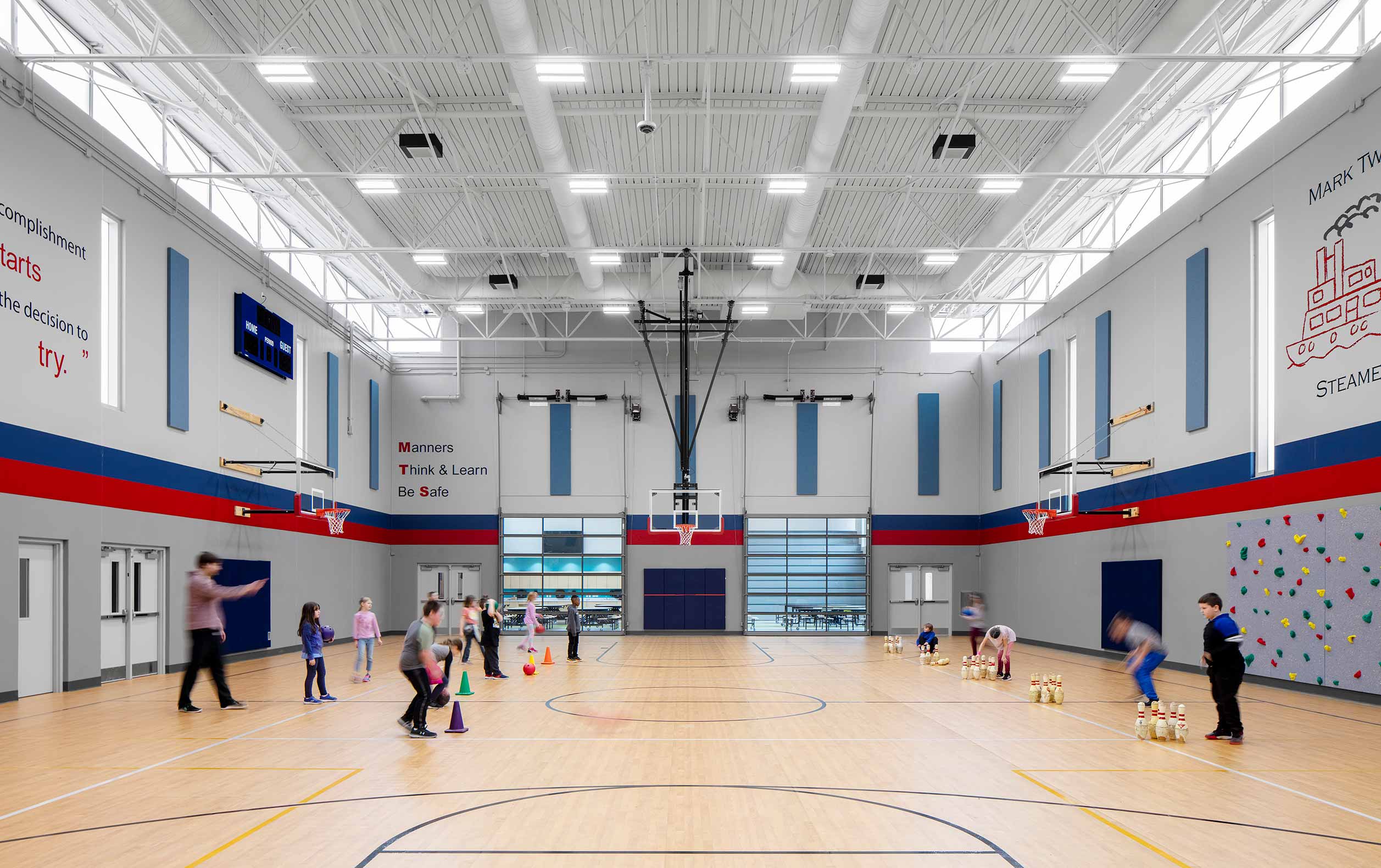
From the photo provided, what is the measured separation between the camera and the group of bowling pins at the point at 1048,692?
15695mm

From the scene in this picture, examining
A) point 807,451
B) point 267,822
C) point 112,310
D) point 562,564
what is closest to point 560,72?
point 112,310

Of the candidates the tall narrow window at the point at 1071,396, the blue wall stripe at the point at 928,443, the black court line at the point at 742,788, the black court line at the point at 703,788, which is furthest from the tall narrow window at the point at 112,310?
the blue wall stripe at the point at 928,443

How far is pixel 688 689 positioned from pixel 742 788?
8737 mm

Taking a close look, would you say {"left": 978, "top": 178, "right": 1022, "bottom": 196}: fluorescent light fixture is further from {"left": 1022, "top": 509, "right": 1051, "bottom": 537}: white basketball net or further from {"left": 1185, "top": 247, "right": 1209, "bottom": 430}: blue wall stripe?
{"left": 1022, "top": 509, "right": 1051, "bottom": 537}: white basketball net

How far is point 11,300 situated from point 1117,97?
18.9 meters

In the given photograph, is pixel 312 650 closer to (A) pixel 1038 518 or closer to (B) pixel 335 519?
(B) pixel 335 519

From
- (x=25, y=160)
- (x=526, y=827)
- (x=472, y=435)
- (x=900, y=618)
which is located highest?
(x=25, y=160)

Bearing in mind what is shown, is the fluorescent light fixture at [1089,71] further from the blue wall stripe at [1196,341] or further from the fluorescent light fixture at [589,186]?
the fluorescent light fixture at [589,186]

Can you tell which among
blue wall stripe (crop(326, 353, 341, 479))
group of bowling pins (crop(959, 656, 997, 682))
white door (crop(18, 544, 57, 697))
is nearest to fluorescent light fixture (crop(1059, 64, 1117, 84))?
group of bowling pins (crop(959, 656, 997, 682))

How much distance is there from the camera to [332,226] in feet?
82.5

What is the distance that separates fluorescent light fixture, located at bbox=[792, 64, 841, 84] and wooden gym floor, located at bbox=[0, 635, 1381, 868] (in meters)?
9.75

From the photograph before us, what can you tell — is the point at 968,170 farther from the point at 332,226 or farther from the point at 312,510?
the point at 312,510

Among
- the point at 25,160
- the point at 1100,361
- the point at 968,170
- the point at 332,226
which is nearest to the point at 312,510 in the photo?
the point at 332,226

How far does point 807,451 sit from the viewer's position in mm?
36156
